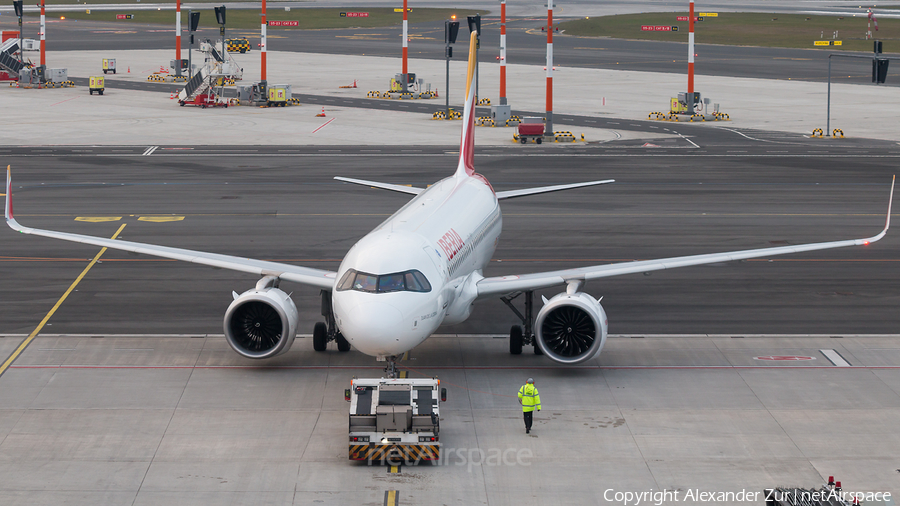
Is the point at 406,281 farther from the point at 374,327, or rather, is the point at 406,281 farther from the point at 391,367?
the point at 391,367

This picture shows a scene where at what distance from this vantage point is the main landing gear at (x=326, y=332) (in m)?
30.1

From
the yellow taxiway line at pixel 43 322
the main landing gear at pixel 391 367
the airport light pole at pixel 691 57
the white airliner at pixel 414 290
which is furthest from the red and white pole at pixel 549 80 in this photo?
the main landing gear at pixel 391 367

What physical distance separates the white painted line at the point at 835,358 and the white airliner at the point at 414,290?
3.06 m

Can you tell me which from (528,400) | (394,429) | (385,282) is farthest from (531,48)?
(394,429)

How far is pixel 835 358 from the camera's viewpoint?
3009cm

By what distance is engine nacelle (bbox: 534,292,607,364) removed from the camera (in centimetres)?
2784

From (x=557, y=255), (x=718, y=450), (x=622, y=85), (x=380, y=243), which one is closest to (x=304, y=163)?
(x=557, y=255)

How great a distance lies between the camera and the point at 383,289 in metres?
24.6

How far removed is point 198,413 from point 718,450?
12.1 metres

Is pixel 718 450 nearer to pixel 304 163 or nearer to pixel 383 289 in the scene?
pixel 383 289

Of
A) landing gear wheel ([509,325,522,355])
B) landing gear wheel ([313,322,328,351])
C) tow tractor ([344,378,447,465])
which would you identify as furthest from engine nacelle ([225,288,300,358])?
landing gear wheel ([509,325,522,355])
